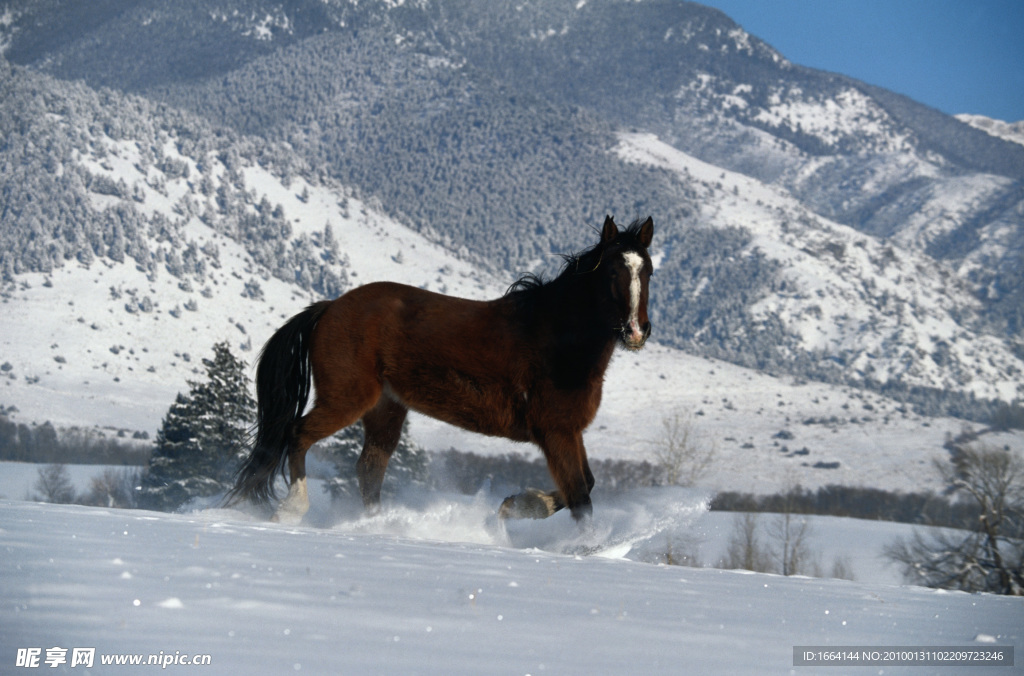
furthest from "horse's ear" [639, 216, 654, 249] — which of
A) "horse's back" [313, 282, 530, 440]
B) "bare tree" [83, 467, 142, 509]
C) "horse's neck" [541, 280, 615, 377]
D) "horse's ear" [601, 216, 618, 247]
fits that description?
"bare tree" [83, 467, 142, 509]

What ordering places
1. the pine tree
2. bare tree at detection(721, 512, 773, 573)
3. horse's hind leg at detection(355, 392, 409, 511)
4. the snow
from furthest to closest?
bare tree at detection(721, 512, 773, 573) → the pine tree → horse's hind leg at detection(355, 392, 409, 511) → the snow

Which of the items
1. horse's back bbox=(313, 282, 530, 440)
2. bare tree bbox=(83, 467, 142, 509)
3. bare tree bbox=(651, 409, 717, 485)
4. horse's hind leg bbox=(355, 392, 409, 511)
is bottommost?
bare tree bbox=(83, 467, 142, 509)

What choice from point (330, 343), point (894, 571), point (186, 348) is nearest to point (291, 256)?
point (186, 348)

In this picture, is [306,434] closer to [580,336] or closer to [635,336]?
[580,336]

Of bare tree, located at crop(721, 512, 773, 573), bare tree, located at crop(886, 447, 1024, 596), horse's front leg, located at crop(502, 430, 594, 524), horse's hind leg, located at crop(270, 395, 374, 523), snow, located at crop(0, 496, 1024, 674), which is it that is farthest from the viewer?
bare tree, located at crop(721, 512, 773, 573)

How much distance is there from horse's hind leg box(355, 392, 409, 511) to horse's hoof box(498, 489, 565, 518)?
4.03 ft

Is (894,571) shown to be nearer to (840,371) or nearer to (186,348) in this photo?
(186,348)

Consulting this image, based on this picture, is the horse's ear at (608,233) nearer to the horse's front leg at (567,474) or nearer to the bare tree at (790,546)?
the horse's front leg at (567,474)

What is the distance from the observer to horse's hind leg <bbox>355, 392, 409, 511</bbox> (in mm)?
7328

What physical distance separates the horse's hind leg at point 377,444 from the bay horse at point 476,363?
12 cm

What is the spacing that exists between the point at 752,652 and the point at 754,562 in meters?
41.9

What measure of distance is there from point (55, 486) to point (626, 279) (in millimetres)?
39298

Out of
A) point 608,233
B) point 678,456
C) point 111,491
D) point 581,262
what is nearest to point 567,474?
point 581,262

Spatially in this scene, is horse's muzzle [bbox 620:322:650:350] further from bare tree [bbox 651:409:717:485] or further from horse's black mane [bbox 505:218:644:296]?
bare tree [bbox 651:409:717:485]
